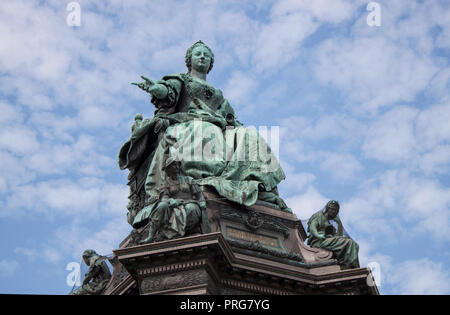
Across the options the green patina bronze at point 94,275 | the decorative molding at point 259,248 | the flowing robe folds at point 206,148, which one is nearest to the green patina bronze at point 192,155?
the flowing robe folds at point 206,148

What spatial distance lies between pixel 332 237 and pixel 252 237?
2465mm

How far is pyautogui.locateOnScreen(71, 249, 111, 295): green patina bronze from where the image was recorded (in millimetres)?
22906

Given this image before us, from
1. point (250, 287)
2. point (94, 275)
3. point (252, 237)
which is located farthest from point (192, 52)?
point (250, 287)

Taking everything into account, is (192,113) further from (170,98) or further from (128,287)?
(128,287)

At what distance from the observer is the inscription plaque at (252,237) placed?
21.8 m

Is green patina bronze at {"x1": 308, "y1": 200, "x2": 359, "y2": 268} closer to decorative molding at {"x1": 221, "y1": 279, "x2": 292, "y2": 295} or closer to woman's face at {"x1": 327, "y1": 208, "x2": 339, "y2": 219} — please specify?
woman's face at {"x1": 327, "y1": 208, "x2": 339, "y2": 219}

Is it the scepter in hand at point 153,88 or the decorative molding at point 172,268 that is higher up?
the scepter in hand at point 153,88

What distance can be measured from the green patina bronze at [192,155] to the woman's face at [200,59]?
1.4 inches

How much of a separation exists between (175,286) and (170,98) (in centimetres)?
806

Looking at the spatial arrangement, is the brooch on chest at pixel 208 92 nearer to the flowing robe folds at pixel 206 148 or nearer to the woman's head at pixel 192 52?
the flowing robe folds at pixel 206 148

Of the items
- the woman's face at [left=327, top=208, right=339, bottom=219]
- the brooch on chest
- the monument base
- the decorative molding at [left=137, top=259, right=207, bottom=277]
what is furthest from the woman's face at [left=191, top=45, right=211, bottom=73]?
the decorative molding at [left=137, top=259, right=207, bottom=277]

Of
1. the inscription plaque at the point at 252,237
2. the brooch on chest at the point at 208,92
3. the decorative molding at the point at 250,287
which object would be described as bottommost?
the decorative molding at the point at 250,287

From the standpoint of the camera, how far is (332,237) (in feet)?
74.5
